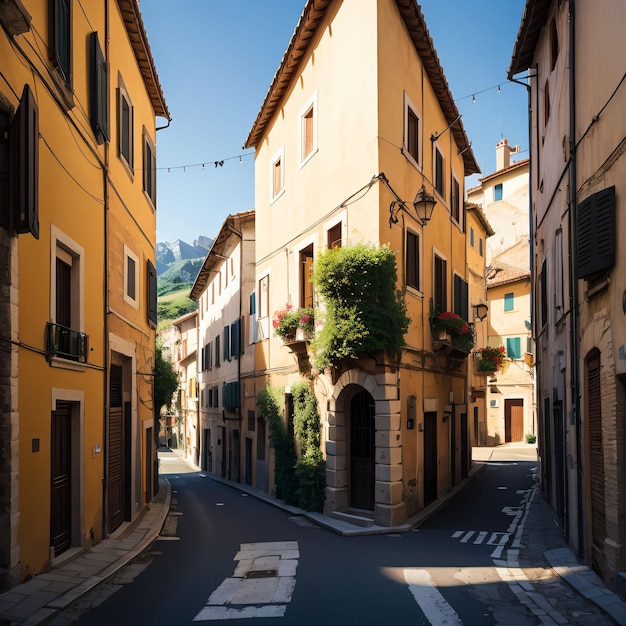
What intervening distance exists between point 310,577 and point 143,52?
43.3 ft

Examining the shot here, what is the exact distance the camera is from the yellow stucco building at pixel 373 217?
14914mm

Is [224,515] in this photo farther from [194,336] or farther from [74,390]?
[194,336]

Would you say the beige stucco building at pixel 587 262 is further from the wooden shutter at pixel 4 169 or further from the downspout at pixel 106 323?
the downspout at pixel 106 323

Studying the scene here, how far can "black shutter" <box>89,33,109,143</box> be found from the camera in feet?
38.5

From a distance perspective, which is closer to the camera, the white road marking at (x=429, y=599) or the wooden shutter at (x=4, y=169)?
the white road marking at (x=429, y=599)

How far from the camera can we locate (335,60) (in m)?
16.8

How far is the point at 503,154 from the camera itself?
4900cm

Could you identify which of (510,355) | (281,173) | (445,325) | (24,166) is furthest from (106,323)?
(510,355)

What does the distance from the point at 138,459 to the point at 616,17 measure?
13582 millimetres

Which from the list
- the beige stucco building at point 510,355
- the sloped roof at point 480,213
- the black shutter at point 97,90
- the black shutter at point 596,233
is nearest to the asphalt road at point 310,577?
the black shutter at point 596,233

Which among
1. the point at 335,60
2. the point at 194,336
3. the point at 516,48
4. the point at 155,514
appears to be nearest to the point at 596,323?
the point at 516,48

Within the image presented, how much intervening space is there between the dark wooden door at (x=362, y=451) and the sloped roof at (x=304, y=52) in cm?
769

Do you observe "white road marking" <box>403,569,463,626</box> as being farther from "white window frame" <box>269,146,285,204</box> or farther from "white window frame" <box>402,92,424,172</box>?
"white window frame" <box>269,146,285,204</box>

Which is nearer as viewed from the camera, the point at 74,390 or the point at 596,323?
the point at 596,323
